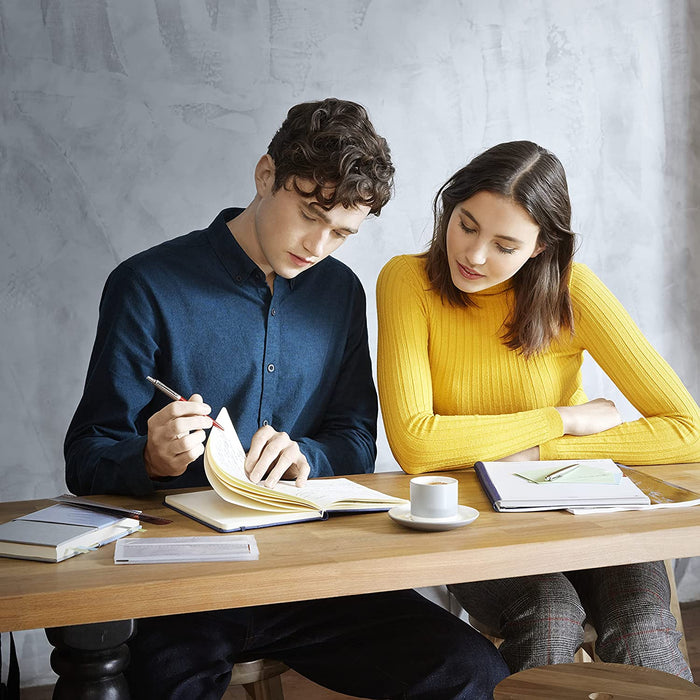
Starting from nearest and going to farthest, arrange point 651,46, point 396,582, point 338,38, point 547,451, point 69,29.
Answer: point 396,582, point 547,451, point 69,29, point 338,38, point 651,46

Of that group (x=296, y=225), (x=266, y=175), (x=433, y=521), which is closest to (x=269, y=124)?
(x=266, y=175)

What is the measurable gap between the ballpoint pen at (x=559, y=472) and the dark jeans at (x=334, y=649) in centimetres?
29

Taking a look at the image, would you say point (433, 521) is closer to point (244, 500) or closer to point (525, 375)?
point (244, 500)

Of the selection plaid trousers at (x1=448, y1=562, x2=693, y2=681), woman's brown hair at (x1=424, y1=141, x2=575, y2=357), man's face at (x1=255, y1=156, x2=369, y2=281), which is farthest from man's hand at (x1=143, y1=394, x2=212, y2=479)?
woman's brown hair at (x1=424, y1=141, x2=575, y2=357)

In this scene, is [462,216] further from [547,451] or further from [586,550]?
[586,550]

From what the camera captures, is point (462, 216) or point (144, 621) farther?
point (462, 216)

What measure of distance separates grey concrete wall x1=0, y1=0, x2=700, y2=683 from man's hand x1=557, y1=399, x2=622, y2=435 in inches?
35.0

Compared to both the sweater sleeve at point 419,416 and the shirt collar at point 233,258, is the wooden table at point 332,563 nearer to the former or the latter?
the sweater sleeve at point 419,416

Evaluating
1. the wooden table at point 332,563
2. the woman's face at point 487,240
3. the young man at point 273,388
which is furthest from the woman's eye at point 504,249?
the wooden table at point 332,563

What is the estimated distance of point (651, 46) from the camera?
2.63 m

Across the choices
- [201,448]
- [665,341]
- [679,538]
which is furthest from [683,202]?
[201,448]

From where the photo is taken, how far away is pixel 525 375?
1.85 meters

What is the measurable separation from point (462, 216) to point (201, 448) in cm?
79

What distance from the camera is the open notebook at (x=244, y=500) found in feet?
4.03
